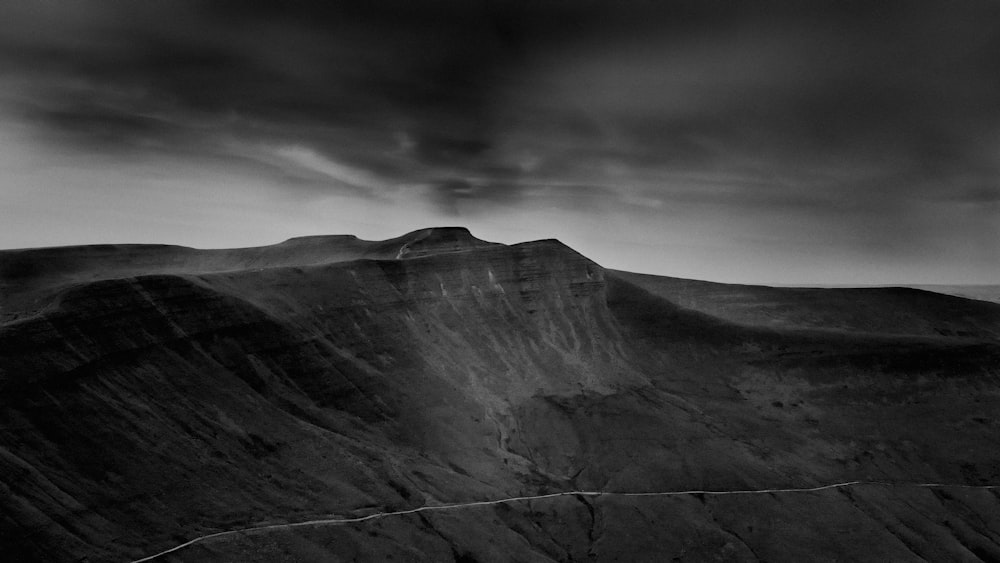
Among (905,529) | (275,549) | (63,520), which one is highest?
(63,520)

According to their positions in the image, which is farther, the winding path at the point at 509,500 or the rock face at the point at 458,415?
the rock face at the point at 458,415

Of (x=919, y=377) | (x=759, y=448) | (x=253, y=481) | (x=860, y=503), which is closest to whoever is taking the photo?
(x=253, y=481)

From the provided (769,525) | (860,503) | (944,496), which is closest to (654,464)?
(769,525)

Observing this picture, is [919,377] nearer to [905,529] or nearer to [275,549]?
[905,529]

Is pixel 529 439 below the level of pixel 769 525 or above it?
above

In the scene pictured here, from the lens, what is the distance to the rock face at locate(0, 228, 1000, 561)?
29984mm

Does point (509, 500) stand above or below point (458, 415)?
below

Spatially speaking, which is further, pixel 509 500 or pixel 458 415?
pixel 458 415

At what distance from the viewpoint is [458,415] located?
47656 mm

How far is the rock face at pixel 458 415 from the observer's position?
2998cm

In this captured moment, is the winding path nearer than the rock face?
Yes

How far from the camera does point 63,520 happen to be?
25.7 metres

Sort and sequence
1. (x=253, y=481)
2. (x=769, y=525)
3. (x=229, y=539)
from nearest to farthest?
(x=229, y=539)
(x=253, y=481)
(x=769, y=525)

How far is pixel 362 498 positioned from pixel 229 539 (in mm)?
7749
